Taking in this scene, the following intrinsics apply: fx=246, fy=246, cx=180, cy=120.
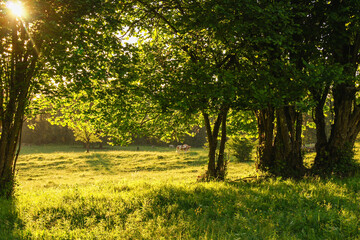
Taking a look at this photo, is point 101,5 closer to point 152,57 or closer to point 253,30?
point 152,57

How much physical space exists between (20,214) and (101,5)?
22.7 ft

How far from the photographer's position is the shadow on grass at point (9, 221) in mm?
5668

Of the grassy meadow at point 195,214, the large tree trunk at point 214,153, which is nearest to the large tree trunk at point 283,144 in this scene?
the large tree trunk at point 214,153

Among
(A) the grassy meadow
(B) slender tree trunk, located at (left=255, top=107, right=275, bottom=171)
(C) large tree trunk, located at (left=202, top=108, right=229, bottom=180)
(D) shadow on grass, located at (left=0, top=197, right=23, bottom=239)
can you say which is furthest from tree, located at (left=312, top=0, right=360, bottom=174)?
(D) shadow on grass, located at (left=0, top=197, right=23, bottom=239)

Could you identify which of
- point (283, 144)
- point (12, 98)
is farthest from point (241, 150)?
point (12, 98)

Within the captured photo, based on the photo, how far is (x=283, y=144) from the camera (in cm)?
1178

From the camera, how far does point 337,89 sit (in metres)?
11.5

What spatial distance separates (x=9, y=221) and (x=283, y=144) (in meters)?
11.0

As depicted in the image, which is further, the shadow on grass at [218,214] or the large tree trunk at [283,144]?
the large tree trunk at [283,144]

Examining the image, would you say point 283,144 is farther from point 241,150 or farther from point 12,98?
point 241,150

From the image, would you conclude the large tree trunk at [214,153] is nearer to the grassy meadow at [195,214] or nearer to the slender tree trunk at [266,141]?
the slender tree trunk at [266,141]

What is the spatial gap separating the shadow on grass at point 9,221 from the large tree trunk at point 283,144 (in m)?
10.3

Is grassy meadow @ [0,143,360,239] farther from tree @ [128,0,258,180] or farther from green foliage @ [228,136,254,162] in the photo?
green foliage @ [228,136,254,162]

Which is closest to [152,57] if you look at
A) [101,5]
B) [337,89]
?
[101,5]
